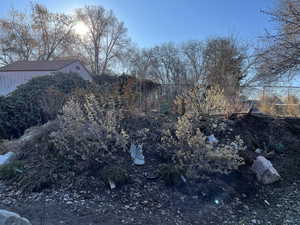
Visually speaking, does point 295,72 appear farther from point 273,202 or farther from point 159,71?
point 159,71

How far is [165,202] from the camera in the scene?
233cm

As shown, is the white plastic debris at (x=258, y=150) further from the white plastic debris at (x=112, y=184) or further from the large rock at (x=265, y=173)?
the white plastic debris at (x=112, y=184)

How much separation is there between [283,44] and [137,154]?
377 cm

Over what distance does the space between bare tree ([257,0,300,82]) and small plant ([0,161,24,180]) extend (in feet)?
16.9

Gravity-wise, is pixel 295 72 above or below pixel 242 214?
above

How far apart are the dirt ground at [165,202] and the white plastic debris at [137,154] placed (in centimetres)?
8

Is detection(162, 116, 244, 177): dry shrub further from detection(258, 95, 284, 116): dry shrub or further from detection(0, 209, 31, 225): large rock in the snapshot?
detection(258, 95, 284, 116): dry shrub

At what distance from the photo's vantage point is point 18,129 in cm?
569

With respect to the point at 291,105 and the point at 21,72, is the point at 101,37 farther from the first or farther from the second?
the point at 291,105

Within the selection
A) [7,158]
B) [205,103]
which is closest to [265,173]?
[205,103]

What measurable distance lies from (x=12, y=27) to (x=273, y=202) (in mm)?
23587

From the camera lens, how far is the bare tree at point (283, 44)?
13.0 feet

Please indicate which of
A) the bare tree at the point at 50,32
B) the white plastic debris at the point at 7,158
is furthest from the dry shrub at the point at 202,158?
the bare tree at the point at 50,32

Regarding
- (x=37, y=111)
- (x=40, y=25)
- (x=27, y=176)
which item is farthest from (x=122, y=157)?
(x=40, y=25)
